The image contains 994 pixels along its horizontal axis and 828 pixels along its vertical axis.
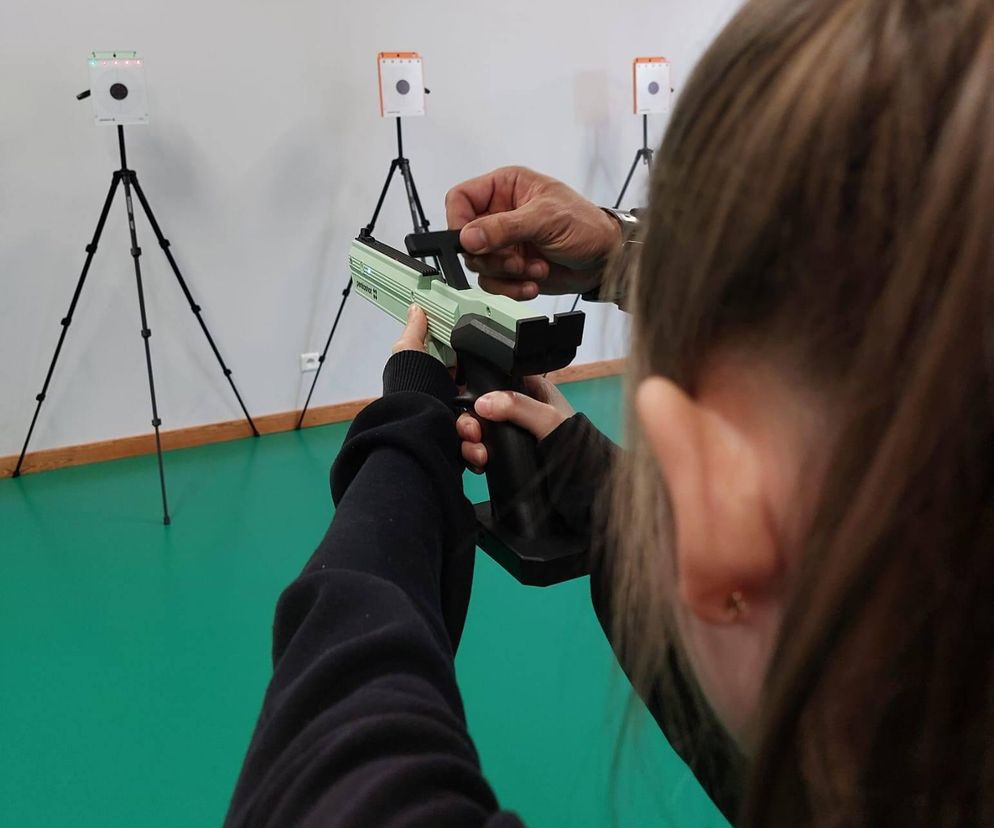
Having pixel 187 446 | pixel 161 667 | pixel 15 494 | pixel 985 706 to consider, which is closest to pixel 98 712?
pixel 161 667

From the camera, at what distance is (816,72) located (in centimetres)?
28

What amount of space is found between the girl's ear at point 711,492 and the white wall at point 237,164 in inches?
78.3

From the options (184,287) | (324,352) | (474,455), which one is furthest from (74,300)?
(474,455)

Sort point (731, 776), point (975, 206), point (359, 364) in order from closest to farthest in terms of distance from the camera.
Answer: point (975, 206)
point (731, 776)
point (359, 364)

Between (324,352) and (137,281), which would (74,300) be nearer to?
(137,281)

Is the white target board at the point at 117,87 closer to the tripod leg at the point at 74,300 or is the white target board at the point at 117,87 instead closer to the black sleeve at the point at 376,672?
the tripod leg at the point at 74,300

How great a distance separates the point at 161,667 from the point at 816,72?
1672 mm

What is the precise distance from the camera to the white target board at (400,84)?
259 cm

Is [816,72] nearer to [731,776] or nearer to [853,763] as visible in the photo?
[853,763]

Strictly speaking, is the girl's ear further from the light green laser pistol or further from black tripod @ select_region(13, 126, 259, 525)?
black tripod @ select_region(13, 126, 259, 525)

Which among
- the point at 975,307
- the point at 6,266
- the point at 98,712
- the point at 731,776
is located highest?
the point at 975,307

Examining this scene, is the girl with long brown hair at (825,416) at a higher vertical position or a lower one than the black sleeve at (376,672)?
higher

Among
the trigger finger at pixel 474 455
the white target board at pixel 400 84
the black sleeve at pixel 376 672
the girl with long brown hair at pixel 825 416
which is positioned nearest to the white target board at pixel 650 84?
the white target board at pixel 400 84

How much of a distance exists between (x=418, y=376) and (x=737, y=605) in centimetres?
59
